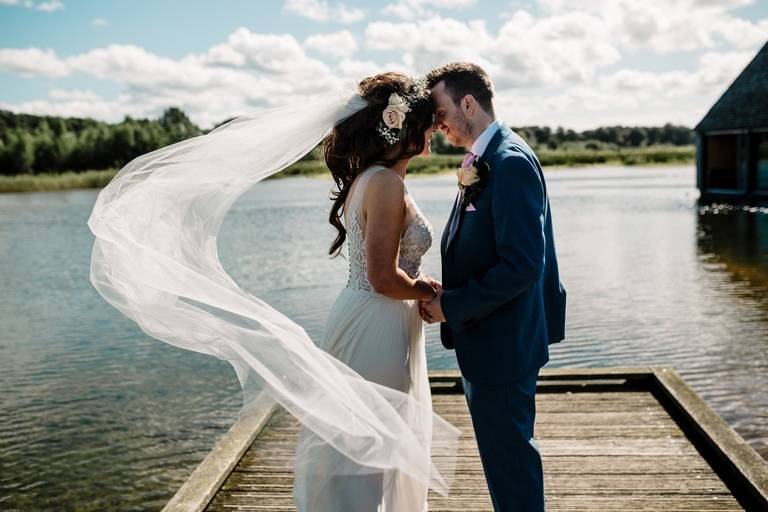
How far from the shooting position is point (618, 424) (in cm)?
475

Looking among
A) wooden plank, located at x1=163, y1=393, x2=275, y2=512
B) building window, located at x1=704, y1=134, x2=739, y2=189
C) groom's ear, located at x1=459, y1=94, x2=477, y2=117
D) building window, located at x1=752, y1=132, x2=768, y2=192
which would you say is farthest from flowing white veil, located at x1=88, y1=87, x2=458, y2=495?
building window, located at x1=704, y1=134, x2=739, y2=189

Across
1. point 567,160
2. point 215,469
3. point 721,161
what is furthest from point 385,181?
point 567,160

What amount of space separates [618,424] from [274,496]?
223 centimetres

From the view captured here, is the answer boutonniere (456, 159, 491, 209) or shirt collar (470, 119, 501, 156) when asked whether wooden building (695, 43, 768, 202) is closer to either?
shirt collar (470, 119, 501, 156)

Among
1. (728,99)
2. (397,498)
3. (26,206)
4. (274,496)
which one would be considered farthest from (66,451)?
(26,206)

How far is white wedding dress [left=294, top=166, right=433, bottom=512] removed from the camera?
298 centimetres

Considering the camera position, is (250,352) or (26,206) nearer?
(250,352)

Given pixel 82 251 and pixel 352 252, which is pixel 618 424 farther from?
pixel 82 251

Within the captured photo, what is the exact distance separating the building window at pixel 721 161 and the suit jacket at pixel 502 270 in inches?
1155

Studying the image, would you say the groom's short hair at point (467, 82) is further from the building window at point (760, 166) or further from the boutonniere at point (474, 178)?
the building window at point (760, 166)

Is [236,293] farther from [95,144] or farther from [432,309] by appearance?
[95,144]

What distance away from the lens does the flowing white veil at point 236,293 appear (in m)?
2.79

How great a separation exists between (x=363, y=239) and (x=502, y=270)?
0.63 meters

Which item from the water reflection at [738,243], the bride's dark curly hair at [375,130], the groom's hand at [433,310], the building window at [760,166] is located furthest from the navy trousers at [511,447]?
the building window at [760,166]
